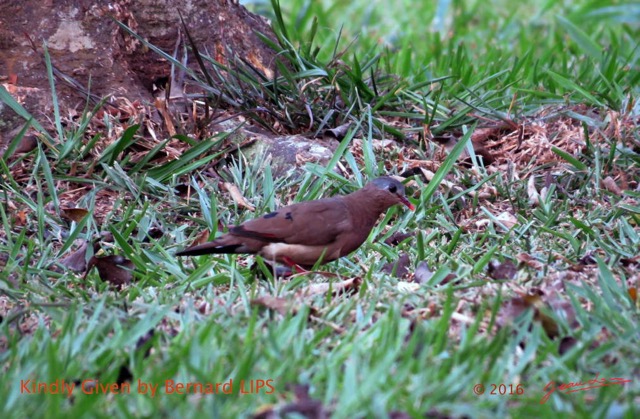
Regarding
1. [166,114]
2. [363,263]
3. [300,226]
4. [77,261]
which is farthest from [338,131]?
[77,261]

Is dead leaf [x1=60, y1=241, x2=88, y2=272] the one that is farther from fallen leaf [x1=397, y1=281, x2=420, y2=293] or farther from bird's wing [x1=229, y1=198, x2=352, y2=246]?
fallen leaf [x1=397, y1=281, x2=420, y2=293]

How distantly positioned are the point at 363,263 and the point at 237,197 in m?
0.98

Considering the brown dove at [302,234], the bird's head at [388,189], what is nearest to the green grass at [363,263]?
the brown dove at [302,234]

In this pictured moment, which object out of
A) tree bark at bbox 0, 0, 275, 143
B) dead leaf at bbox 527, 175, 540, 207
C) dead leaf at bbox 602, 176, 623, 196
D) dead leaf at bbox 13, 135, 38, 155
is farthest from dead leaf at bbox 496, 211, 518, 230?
dead leaf at bbox 13, 135, 38, 155

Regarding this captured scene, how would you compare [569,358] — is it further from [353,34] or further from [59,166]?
[353,34]

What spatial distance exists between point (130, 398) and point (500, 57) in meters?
5.32

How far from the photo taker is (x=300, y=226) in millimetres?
4410

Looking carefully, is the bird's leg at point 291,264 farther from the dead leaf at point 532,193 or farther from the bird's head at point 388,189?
the dead leaf at point 532,193

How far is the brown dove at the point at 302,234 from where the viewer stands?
4293 millimetres

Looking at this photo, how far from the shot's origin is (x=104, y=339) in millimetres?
3354

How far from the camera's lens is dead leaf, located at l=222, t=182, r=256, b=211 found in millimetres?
5223

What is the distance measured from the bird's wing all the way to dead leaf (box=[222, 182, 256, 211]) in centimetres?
78

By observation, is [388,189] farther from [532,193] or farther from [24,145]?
[24,145]

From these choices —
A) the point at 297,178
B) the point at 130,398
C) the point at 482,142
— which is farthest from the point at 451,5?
the point at 130,398
